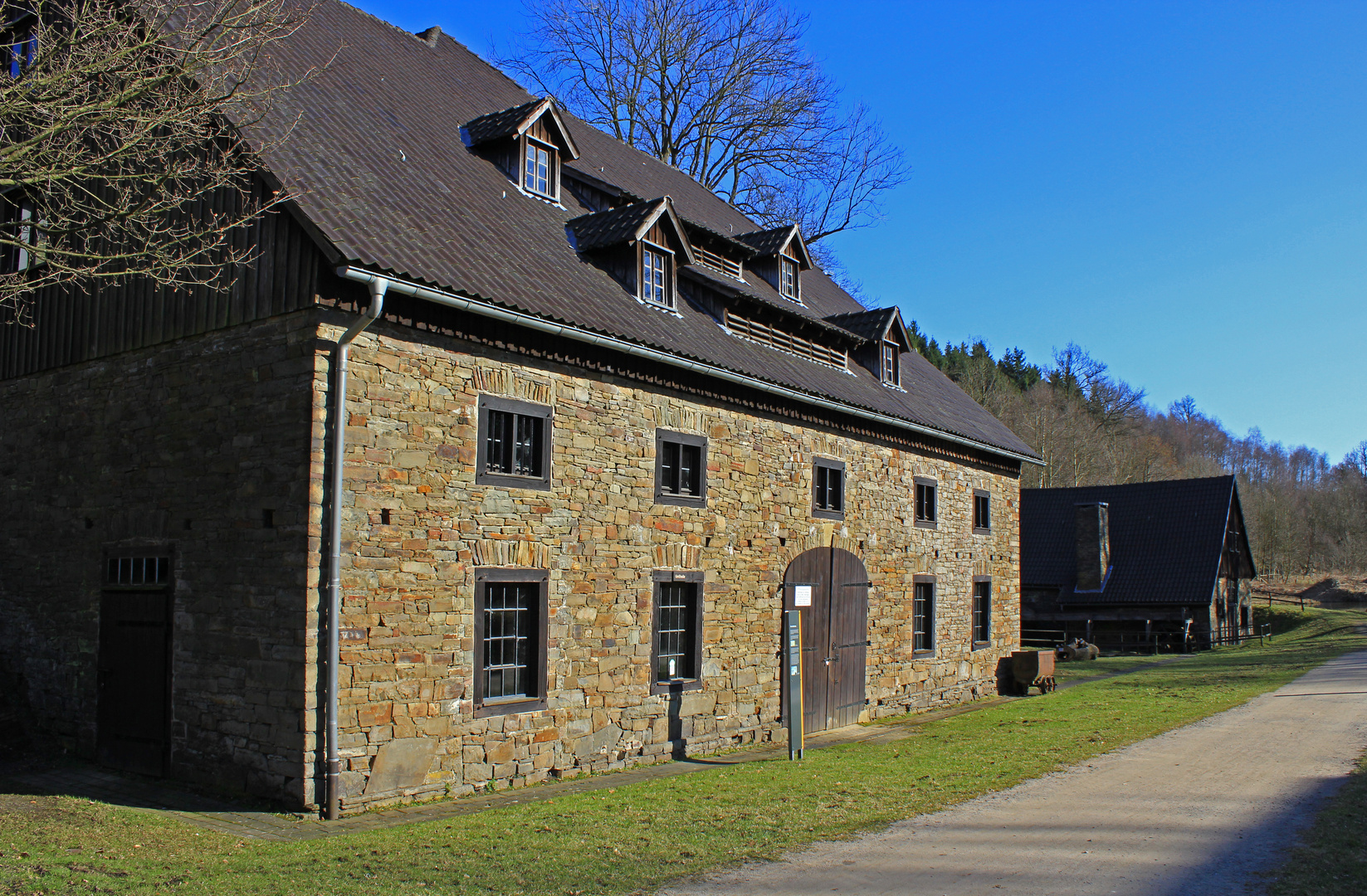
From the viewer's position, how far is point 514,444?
11.4 meters

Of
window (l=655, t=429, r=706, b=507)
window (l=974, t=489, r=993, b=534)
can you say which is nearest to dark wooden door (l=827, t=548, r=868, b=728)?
window (l=655, t=429, r=706, b=507)

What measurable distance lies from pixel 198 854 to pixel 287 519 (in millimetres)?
3102

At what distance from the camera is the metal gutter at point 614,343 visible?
32.5 feet

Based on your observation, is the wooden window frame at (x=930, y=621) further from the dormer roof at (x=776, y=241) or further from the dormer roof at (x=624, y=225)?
the dormer roof at (x=624, y=225)

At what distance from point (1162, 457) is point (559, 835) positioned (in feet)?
235

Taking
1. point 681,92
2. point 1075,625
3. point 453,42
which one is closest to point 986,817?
point 453,42

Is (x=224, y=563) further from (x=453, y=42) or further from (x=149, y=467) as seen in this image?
(x=453, y=42)

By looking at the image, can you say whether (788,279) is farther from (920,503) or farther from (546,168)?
(546,168)

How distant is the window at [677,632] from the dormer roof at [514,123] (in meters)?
6.66

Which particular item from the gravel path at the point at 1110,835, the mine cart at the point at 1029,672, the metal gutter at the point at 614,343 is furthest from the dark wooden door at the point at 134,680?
the mine cart at the point at 1029,672

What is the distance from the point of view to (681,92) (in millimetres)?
28906

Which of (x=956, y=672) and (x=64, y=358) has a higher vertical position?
(x=64, y=358)

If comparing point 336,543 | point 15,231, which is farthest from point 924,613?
point 15,231

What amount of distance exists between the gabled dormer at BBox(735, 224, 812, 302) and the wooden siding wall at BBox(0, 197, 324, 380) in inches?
409
